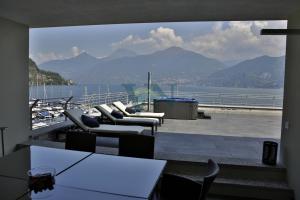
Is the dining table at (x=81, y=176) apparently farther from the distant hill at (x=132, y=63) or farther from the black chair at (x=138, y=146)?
the distant hill at (x=132, y=63)

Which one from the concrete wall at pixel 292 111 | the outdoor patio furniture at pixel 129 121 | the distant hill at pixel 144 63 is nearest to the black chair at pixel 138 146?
the concrete wall at pixel 292 111

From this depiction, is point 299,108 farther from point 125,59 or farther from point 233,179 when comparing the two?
point 125,59

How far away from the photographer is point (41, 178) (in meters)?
1.91

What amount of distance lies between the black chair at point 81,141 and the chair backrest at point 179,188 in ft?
3.59

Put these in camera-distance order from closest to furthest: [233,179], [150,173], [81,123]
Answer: [150,173], [233,179], [81,123]

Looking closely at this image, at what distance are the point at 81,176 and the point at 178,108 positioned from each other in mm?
6899

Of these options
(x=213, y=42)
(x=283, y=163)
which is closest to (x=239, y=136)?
(x=283, y=163)

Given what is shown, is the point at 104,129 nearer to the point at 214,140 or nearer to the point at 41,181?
the point at 214,140

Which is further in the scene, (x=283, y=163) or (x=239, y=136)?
(x=239, y=136)

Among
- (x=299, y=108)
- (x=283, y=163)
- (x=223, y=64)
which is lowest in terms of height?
(x=283, y=163)

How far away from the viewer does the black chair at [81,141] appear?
3129mm

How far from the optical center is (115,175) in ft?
7.14

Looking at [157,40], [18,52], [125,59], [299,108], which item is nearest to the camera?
[299,108]

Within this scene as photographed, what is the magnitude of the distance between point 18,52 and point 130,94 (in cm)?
663
